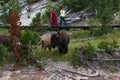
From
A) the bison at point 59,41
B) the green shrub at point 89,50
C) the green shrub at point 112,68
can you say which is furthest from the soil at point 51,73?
the bison at point 59,41

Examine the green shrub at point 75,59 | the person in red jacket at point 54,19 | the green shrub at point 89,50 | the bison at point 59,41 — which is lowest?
the green shrub at point 75,59

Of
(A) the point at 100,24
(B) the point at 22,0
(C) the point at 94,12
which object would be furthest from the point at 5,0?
(A) the point at 100,24

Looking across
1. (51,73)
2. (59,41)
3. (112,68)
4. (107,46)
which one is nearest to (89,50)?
(107,46)

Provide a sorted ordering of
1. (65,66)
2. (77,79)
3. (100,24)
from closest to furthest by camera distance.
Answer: (77,79)
(65,66)
(100,24)

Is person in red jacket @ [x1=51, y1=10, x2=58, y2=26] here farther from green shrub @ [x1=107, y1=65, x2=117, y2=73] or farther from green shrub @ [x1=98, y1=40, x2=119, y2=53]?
green shrub @ [x1=107, y1=65, x2=117, y2=73]

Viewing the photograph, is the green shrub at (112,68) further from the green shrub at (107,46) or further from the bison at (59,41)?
the bison at (59,41)

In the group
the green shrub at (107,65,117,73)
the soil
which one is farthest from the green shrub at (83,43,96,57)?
the green shrub at (107,65,117,73)

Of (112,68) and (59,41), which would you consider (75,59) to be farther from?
(112,68)

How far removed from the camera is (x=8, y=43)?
61.1 feet

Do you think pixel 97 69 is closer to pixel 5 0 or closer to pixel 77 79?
pixel 77 79

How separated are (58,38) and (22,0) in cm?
1175

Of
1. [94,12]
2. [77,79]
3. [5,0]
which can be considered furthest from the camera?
[5,0]

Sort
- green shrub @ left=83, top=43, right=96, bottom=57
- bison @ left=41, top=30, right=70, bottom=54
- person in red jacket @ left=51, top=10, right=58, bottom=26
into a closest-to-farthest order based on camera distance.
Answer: green shrub @ left=83, top=43, right=96, bottom=57 < bison @ left=41, top=30, right=70, bottom=54 < person in red jacket @ left=51, top=10, right=58, bottom=26

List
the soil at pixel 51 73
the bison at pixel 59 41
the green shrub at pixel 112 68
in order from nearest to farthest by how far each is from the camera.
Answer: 1. the soil at pixel 51 73
2. the green shrub at pixel 112 68
3. the bison at pixel 59 41
